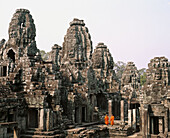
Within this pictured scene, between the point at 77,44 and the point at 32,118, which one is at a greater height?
the point at 77,44

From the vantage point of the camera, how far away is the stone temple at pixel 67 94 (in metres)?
16.8

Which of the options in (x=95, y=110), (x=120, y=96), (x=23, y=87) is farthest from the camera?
(x=120, y=96)

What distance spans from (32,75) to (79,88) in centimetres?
606

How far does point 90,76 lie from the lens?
25625 mm

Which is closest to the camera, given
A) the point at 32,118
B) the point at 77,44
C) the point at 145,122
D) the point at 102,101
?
the point at 145,122

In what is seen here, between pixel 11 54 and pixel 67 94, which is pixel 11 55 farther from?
pixel 67 94

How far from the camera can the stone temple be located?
16.8 m

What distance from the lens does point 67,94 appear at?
21.8 metres

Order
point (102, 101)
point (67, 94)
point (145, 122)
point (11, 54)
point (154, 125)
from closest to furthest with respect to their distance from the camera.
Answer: point (145, 122) < point (154, 125) < point (67, 94) < point (11, 54) < point (102, 101)

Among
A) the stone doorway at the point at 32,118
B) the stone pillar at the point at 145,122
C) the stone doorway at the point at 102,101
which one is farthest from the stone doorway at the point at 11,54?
the stone pillar at the point at 145,122

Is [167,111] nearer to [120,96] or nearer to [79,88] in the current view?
[79,88]

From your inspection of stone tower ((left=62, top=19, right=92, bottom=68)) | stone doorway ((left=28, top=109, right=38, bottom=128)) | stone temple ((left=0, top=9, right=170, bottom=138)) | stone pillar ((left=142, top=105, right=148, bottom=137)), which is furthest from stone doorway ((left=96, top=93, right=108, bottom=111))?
stone doorway ((left=28, top=109, right=38, bottom=128))

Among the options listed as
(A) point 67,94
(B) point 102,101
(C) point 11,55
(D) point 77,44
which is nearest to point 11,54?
(C) point 11,55

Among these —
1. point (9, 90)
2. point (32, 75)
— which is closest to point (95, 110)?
point (32, 75)
